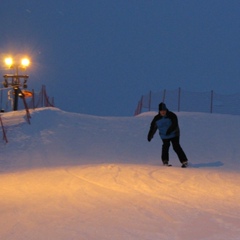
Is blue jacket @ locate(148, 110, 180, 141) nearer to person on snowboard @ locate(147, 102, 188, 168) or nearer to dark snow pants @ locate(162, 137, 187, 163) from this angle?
person on snowboard @ locate(147, 102, 188, 168)

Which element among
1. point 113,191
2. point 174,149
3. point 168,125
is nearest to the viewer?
point 113,191

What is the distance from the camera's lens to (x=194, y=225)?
13.2 ft

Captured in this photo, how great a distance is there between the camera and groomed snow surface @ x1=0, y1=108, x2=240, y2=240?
387 centimetres

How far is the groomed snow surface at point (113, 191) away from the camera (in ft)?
12.7

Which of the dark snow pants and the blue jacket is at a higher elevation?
the blue jacket

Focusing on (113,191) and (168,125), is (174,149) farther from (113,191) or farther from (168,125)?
(113,191)

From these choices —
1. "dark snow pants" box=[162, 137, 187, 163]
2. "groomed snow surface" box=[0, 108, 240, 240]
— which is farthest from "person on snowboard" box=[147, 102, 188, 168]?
"groomed snow surface" box=[0, 108, 240, 240]

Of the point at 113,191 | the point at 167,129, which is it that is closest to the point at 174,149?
the point at 167,129

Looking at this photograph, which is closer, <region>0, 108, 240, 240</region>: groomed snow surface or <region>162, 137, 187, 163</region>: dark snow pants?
<region>0, 108, 240, 240</region>: groomed snow surface

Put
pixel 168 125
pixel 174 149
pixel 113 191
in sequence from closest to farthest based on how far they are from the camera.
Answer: pixel 113 191 < pixel 174 149 < pixel 168 125

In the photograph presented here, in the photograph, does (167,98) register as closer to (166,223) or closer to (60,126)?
(60,126)

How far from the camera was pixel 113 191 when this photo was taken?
19.3 feet

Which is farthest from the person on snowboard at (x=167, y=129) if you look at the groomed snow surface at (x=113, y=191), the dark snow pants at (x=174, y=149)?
the groomed snow surface at (x=113, y=191)

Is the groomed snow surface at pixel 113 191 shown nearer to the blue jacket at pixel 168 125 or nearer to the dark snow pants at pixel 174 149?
the dark snow pants at pixel 174 149
